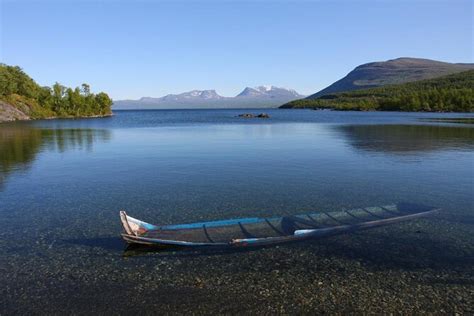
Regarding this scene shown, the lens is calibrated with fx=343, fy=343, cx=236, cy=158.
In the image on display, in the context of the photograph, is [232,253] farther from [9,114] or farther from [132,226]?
[9,114]

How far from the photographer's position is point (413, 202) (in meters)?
24.8

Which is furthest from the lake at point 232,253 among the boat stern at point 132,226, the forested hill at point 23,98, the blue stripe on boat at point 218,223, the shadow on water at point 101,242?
the forested hill at point 23,98

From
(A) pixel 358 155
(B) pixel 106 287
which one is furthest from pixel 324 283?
(A) pixel 358 155

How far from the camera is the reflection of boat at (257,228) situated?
56.3 ft

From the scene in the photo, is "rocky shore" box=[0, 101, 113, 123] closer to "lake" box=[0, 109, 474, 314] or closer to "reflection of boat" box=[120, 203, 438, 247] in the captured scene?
"lake" box=[0, 109, 474, 314]

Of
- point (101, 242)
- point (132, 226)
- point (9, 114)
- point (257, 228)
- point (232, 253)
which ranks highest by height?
point (9, 114)

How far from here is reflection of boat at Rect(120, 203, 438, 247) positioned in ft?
56.3

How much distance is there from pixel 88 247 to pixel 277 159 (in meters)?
30.7

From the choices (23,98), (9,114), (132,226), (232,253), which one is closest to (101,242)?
(132,226)

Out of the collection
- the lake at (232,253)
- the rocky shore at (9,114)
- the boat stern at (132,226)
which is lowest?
the lake at (232,253)

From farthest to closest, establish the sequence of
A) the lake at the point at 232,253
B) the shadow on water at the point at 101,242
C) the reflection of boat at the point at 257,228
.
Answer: the shadow on water at the point at 101,242 → the reflection of boat at the point at 257,228 → the lake at the point at 232,253

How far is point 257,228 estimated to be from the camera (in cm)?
1903

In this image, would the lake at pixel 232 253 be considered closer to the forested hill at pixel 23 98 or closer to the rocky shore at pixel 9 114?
the rocky shore at pixel 9 114

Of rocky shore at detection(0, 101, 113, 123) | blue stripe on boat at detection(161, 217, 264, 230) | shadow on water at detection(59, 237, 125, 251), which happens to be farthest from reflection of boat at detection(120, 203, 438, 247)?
rocky shore at detection(0, 101, 113, 123)
